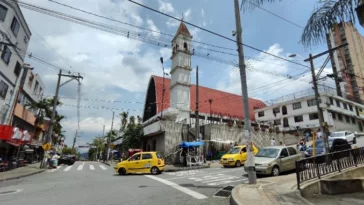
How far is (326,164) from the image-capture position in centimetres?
Answer: 976

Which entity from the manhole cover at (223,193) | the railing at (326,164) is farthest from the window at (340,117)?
the manhole cover at (223,193)

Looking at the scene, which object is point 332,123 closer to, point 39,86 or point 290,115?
point 290,115

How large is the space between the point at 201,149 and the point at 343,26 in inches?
735

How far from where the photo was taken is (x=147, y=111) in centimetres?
4669

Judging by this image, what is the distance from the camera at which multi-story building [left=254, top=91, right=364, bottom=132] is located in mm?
40550

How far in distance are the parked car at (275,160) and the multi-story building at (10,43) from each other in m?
21.0

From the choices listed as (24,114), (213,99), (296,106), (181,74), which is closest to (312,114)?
(296,106)

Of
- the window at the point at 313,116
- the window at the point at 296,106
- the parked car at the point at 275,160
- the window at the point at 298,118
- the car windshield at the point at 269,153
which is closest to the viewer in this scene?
the parked car at the point at 275,160

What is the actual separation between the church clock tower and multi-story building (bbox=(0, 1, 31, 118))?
58.3 ft

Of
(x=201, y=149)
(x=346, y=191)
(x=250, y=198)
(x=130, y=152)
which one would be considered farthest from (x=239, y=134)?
(x=250, y=198)

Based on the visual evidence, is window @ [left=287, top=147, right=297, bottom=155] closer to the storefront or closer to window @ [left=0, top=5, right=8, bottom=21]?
the storefront

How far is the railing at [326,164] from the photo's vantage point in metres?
8.13

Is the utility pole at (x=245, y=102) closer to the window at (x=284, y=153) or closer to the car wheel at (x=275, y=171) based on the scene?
the car wheel at (x=275, y=171)

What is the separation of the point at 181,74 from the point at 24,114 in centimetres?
2097
